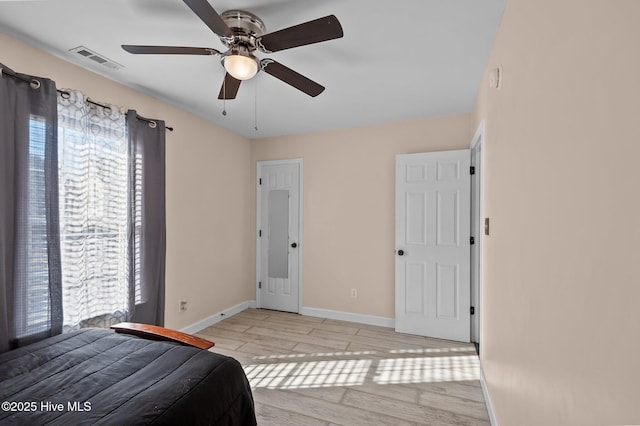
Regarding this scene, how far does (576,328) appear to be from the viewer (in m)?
0.82

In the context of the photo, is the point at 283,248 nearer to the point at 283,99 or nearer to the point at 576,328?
the point at 283,99

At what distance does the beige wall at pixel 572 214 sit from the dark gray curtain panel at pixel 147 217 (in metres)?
2.92

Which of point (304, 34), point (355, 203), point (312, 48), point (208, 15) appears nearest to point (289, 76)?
point (312, 48)

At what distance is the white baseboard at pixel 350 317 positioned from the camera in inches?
145

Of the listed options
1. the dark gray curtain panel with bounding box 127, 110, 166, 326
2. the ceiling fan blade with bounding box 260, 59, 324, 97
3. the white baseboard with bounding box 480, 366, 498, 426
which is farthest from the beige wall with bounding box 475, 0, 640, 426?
the dark gray curtain panel with bounding box 127, 110, 166, 326

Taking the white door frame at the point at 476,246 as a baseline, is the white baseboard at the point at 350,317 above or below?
below

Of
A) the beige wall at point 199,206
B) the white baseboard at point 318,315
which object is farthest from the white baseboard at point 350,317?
the beige wall at point 199,206

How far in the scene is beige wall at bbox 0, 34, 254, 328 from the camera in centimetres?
291

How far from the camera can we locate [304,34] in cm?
152

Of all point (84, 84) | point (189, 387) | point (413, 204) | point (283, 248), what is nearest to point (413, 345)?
point (413, 204)

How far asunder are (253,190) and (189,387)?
334 centimetres

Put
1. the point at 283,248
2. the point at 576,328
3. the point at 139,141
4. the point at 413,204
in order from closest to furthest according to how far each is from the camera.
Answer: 1. the point at 576,328
2. the point at 139,141
3. the point at 413,204
4. the point at 283,248

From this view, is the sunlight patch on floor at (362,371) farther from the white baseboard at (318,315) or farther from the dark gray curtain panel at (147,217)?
the dark gray curtain panel at (147,217)

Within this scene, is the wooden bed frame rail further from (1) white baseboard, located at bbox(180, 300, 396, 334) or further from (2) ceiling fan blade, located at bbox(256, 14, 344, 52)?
(2) ceiling fan blade, located at bbox(256, 14, 344, 52)
